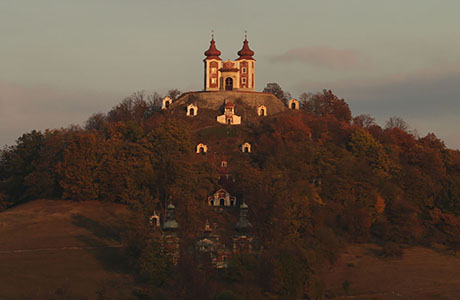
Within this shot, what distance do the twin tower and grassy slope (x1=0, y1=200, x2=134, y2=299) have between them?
137 feet

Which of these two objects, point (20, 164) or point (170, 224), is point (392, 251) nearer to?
point (170, 224)

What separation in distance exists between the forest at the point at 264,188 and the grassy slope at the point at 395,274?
1.66 meters

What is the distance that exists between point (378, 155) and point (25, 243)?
43.2 metres

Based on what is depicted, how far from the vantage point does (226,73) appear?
131375 millimetres

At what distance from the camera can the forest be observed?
220 feet

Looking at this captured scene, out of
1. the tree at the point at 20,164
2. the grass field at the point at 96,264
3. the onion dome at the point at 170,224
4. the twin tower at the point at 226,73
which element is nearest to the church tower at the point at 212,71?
the twin tower at the point at 226,73

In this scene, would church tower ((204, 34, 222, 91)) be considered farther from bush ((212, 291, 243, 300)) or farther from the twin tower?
bush ((212, 291, 243, 300))

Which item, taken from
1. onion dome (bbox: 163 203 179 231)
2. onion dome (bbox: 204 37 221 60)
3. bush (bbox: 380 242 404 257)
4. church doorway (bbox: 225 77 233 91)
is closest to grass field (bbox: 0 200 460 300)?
bush (bbox: 380 242 404 257)

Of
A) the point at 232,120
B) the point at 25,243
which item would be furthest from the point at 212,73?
the point at 25,243

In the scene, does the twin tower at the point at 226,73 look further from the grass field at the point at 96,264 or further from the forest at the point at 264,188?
the grass field at the point at 96,264

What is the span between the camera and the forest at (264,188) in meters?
67.1

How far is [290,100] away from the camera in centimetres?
13325

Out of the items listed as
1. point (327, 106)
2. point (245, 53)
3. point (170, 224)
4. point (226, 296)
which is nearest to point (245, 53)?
point (245, 53)

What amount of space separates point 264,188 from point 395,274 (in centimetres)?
1665
